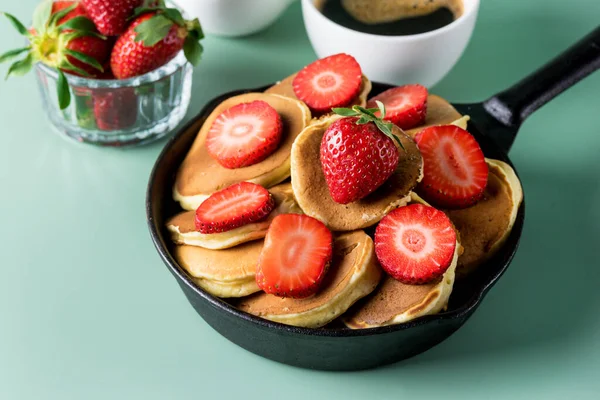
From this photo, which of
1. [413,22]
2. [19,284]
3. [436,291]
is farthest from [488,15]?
[19,284]

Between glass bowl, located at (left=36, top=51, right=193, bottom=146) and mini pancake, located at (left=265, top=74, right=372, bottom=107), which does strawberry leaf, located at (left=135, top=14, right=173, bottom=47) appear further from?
mini pancake, located at (left=265, top=74, right=372, bottom=107)

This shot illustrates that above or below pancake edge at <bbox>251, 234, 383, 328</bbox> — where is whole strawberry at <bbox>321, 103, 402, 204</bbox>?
above

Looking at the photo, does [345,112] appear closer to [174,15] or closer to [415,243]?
[415,243]

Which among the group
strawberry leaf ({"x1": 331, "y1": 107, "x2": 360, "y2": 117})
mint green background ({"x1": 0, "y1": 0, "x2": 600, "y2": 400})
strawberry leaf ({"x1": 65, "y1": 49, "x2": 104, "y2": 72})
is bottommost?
mint green background ({"x1": 0, "y1": 0, "x2": 600, "y2": 400})

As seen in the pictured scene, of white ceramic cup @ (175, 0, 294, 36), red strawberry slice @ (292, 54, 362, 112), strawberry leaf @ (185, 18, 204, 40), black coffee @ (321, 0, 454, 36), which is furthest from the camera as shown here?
white ceramic cup @ (175, 0, 294, 36)

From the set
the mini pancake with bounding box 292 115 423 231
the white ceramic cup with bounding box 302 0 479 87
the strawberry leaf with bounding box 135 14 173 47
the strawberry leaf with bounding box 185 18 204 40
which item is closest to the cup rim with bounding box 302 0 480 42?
the white ceramic cup with bounding box 302 0 479 87

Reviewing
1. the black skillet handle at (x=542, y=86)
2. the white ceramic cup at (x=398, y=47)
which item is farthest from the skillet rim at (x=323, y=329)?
the white ceramic cup at (x=398, y=47)

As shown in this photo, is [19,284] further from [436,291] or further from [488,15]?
[488,15]
